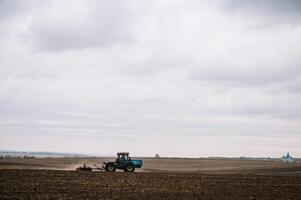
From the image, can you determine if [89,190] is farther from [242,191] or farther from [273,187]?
[273,187]

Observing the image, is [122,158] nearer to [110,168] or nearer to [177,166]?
[110,168]

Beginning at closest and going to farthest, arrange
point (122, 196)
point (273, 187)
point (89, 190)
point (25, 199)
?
point (25, 199), point (122, 196), point (89, 190), point (273, 187)

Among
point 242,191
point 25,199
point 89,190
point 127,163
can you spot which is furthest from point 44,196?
point 127,163

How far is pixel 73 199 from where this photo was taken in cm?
2658

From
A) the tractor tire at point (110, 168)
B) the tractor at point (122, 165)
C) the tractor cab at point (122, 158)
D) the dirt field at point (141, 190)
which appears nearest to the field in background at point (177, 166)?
the tractor at point (122, 165)

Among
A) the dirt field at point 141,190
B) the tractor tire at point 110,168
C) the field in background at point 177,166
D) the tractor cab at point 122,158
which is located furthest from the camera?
the field in background at point 177,166

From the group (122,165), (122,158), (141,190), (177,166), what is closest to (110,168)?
(122,165)

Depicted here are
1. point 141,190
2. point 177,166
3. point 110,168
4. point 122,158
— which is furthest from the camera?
point 177,166

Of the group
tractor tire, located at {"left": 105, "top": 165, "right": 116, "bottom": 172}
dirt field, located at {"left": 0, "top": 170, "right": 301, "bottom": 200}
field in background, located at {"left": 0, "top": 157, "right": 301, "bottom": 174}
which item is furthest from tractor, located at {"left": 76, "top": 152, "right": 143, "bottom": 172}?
dirt field, located at {"left": 0, "top": 170, "right": 301, "bottom": 200}

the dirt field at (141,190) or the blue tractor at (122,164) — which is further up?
the blue tractor at (122,164)

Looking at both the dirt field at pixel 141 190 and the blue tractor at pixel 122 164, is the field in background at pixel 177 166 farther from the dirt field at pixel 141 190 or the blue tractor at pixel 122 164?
the dirt field at pixel 141 190

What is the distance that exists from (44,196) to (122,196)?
433cm

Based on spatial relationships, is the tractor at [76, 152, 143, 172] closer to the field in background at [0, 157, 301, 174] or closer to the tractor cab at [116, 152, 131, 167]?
the tractor cab at [116, 152, 131, 167]

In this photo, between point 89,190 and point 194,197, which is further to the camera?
point 89,190
